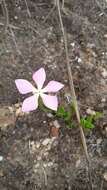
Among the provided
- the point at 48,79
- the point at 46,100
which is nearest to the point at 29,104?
the point at 46,100

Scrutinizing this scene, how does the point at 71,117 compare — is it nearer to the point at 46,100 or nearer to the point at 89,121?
the point at 89,121

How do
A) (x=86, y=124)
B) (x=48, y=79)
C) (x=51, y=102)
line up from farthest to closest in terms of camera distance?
(x=48, y=79) → (x=86, y=124) → (x=51, y=102)

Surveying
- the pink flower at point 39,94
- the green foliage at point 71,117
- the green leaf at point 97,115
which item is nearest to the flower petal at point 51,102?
the pink flower at point 39,94

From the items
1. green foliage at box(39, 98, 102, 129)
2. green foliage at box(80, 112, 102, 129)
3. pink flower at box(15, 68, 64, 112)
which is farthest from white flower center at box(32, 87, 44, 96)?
green foliage at box(80, 112, 102, 129)

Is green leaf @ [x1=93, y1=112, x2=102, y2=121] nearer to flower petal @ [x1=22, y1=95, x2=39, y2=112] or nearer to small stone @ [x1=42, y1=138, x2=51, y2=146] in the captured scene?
small stone @ [x1=42, y1=138, x2=51, y2=146]

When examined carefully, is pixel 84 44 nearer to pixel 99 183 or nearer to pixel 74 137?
pixel 74 137

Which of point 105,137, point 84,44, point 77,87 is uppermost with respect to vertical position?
point 84,44

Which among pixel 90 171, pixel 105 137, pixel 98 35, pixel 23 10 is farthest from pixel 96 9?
pixel 90 171

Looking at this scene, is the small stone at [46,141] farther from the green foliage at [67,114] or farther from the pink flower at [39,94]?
the pink flower at [39,94]
